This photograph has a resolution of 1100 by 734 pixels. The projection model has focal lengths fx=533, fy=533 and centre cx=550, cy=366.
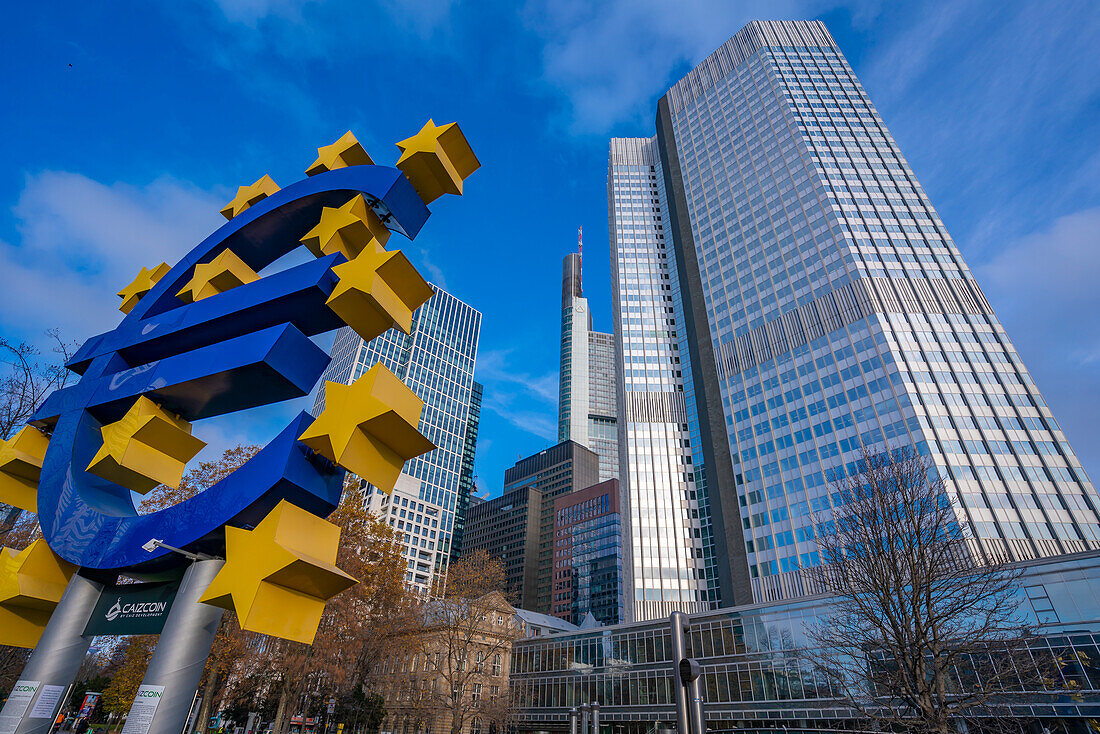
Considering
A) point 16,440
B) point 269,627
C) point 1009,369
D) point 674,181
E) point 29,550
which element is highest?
point 674,181

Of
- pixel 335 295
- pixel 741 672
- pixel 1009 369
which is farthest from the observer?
pixel 1009 369

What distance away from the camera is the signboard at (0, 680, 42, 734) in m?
7.22

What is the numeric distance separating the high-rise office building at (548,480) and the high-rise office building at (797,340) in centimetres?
6098

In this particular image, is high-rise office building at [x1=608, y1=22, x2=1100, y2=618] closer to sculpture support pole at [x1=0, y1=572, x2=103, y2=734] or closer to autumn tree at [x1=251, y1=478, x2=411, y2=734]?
autumn tree at [x1=251, y1=478, x2=411, y2=734]

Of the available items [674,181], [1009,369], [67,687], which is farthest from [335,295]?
Answer: [674,181]

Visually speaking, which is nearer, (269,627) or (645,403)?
(269,627)

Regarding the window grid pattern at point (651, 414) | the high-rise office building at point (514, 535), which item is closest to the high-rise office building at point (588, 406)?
the high-rise office building at point (514, 535)

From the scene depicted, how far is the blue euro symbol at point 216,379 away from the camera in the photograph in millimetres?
7086

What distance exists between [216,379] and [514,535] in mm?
138204

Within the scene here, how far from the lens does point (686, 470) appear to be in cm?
8112

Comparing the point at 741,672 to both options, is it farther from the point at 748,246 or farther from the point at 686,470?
the point at 748,246

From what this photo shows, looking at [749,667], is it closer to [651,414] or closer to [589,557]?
[651,414]

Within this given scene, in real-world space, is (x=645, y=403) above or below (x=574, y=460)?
below

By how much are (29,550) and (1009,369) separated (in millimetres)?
71291
